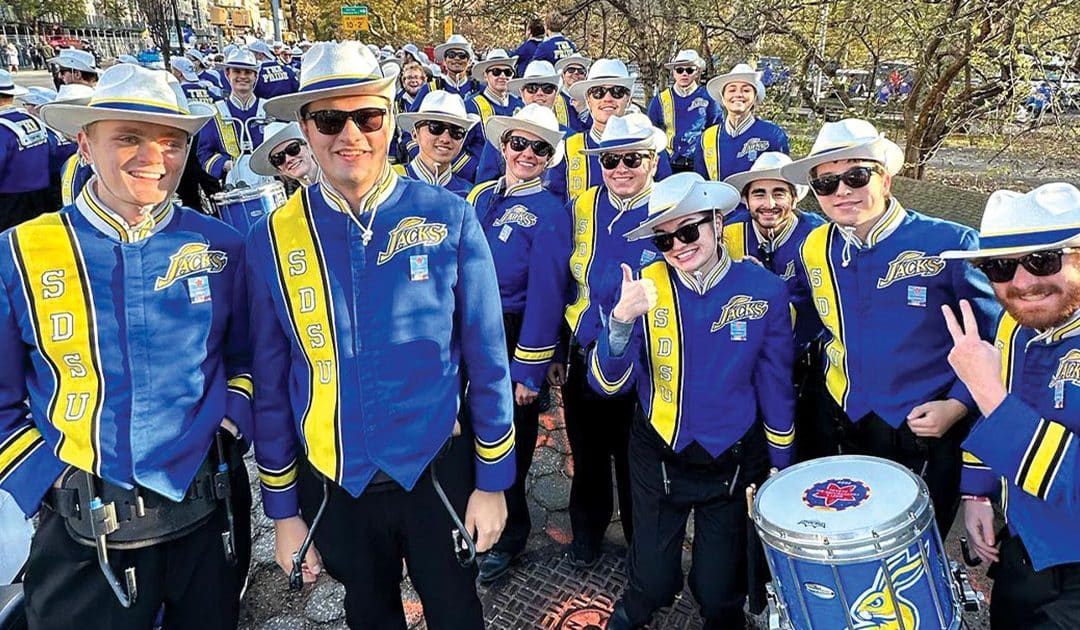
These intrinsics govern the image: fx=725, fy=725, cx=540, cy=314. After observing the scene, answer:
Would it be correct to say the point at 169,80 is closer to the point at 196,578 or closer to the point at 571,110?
the point at 196,578

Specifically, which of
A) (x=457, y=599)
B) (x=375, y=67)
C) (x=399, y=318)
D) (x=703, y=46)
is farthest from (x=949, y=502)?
(x=703, y=46)

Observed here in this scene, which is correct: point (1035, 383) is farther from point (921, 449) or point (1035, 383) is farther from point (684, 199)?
point (684, 199)

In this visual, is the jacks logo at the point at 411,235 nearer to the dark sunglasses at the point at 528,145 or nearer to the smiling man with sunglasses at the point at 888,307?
the smiling man with sunglasses at the point at 888,307

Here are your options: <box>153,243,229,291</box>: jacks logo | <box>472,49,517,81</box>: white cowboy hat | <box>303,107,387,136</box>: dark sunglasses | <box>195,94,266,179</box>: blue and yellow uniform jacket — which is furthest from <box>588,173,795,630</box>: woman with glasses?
<box>472,49,517,81</box>: white cowboy hat

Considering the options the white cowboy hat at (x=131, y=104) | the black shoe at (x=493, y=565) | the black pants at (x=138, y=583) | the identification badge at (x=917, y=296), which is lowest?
the black shoe at (x=493, y=565)

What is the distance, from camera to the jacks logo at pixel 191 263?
2133 millimetres

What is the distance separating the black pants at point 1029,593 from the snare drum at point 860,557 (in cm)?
20

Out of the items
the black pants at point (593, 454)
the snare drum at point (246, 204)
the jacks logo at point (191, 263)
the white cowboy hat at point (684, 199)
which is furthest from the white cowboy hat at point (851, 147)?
the snare drum at point (246, 204)

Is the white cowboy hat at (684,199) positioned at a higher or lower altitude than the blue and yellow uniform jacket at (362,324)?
higher

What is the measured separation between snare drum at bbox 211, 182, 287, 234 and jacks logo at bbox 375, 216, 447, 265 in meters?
2.60

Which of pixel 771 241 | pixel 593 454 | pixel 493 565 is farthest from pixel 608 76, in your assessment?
pixel 493 565

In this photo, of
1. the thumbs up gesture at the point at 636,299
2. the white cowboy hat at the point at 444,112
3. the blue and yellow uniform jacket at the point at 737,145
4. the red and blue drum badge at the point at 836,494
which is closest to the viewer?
the red and blue drum badge at the point at 836,494

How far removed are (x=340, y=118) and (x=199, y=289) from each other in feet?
2.21

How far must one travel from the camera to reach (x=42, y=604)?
2104 mm
